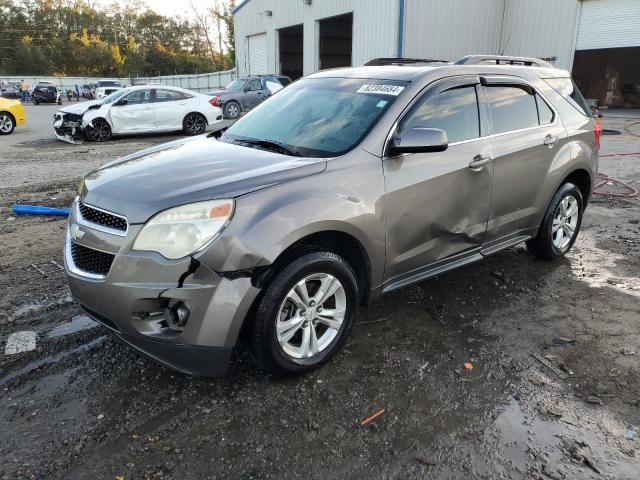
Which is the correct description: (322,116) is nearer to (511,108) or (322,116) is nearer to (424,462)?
(511,108)

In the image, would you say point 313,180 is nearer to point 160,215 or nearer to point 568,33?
point 160,215

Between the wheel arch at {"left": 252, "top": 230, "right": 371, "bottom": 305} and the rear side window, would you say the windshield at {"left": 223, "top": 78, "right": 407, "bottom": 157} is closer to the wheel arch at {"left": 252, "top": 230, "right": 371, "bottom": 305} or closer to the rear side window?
the wheel arch at {"left": 252, "top": 230, "right": 371, "bottom": 305}

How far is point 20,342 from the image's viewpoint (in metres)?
3.54

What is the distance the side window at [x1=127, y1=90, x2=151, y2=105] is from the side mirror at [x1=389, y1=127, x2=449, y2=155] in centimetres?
1285

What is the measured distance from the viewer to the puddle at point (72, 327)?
368 centimetres

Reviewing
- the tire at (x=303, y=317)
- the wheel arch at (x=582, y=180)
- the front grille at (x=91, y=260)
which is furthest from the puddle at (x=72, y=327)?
the wheel arch at (x=582, y=180)

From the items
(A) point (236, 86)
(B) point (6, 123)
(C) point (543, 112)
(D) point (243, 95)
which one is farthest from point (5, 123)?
(C) point (543, 112)

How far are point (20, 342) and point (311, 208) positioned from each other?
2300 mm

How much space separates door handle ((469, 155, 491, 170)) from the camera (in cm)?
377

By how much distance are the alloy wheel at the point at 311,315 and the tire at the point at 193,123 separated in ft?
42.8

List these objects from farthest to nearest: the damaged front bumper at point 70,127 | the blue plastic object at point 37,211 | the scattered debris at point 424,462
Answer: the damaged front bumper at point 70,127 < the blue plastic object at point 37,211 < the scattered debris at point 424,462

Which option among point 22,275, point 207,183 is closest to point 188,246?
point 207,183

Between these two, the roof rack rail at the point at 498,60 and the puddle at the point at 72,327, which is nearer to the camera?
the puddle at the point at 72,327

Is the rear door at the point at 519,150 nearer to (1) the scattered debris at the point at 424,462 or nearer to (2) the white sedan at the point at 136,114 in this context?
(1) the scattered debris at the point at 424,462
